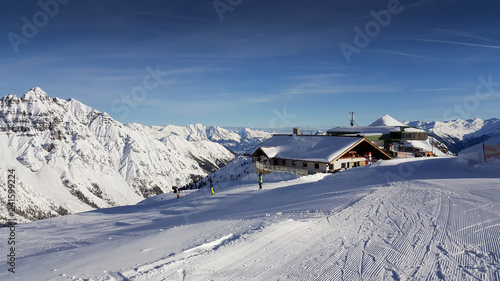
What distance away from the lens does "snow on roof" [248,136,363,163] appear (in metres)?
36.4

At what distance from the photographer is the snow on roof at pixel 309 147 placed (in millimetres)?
36406

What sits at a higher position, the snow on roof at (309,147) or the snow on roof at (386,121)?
the snow on roof at (386,121)

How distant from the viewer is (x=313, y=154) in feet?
123

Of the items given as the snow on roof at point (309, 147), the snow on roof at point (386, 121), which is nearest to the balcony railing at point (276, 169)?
the snow on roof at point (309, 147)

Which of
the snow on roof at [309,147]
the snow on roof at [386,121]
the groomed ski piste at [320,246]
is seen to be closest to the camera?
the groomed ski piste at [320,246]

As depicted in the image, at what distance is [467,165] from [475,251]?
20.1 m

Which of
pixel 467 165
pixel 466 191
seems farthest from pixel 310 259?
pixel 467 165

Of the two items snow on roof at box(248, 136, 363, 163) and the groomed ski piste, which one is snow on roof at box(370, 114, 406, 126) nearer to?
snow on roof at box(248, 136, 363, 163)

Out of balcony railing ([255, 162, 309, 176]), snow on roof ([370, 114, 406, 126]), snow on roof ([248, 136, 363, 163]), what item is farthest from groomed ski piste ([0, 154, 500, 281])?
snow on roof ([370, 114, 406, 126])

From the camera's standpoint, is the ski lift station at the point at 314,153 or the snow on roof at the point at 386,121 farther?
the snow on roof at the point at 386,121

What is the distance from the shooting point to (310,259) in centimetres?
834

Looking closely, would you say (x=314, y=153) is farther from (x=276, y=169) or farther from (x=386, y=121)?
(x=386, y=121)

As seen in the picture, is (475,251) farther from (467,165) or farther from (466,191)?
A: (467,165)

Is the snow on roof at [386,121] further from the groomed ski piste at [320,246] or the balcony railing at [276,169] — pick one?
the groomed ski piste at [320,246]
